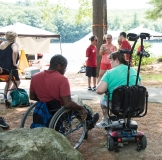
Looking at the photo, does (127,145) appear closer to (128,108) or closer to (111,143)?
(111,143)

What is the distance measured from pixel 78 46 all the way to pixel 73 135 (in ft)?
50.0

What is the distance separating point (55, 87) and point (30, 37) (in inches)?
431

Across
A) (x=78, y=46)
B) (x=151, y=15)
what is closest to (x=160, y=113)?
(x=151, y=15)

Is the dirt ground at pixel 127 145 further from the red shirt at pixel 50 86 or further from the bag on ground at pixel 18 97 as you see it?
the red shirt at pixel 50 86

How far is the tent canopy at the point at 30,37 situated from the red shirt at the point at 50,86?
9.50 m

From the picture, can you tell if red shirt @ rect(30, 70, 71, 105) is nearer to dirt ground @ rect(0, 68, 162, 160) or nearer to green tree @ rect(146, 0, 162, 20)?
dirt ground @ rect(0, 68, 162, 160)

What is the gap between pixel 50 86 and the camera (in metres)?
3.44

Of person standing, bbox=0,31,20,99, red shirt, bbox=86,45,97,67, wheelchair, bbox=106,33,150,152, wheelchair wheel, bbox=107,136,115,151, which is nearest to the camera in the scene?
wheelchair, bbox=106,33,150,152

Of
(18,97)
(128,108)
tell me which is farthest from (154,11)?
(128,108)

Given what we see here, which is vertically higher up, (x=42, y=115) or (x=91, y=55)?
(x=91, y=55)

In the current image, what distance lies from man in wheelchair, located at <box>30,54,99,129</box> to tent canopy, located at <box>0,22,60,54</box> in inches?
375

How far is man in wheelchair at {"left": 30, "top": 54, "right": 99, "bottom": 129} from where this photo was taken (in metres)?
3.38

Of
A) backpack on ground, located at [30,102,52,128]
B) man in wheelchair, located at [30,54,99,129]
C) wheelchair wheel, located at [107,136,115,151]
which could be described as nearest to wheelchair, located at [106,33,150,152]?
wheelchair wheel, located at [107,136,115,151]

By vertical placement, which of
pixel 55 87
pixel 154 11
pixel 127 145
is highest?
pixel 154 11
